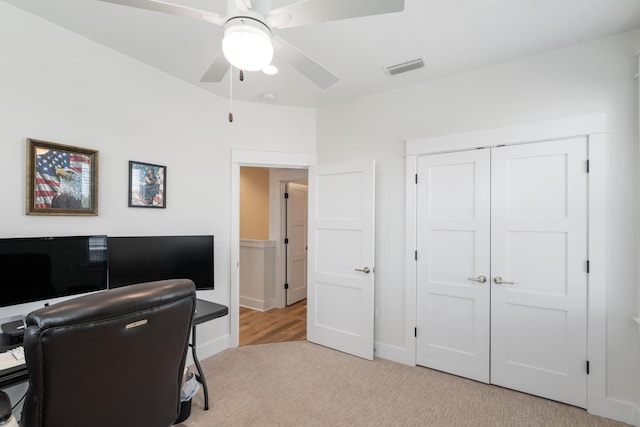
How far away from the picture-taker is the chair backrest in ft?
3.04

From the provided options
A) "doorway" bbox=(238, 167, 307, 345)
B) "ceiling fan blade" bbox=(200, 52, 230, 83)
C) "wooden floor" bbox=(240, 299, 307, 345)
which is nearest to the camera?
"ceiling fan blade" bbox=(200, 52, 230, 83)

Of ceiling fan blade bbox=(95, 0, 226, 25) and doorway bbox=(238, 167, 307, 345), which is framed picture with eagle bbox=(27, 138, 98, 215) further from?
doorway bbox=(238, 167, 307, 345)

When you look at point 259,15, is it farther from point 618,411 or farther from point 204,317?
point 618,411

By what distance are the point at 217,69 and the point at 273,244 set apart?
345 centimetres

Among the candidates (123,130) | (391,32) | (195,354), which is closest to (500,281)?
(391,32)

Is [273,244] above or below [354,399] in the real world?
above

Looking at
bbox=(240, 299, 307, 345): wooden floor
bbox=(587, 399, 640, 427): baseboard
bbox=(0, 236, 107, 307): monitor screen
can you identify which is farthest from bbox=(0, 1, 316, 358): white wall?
bbox=(587, 399, 640, 427): baseboard

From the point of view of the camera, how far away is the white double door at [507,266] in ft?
7.67

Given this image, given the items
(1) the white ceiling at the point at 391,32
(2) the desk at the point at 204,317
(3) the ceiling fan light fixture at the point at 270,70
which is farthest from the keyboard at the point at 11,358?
(3) the ceiling fan light fixture at the point at 270,70

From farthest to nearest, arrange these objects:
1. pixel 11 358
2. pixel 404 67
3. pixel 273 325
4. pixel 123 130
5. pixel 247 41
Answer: pixel 273 325 < pixel 404 67 < pixel 123 130 < pixel 11 358 < pixel 247 41

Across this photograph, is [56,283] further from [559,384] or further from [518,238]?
[559,384]

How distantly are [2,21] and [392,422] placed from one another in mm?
3678

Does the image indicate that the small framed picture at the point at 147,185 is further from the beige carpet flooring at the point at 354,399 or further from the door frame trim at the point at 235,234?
the beige carpet flooring at the point at 354,399

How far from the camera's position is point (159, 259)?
7.97 ft
